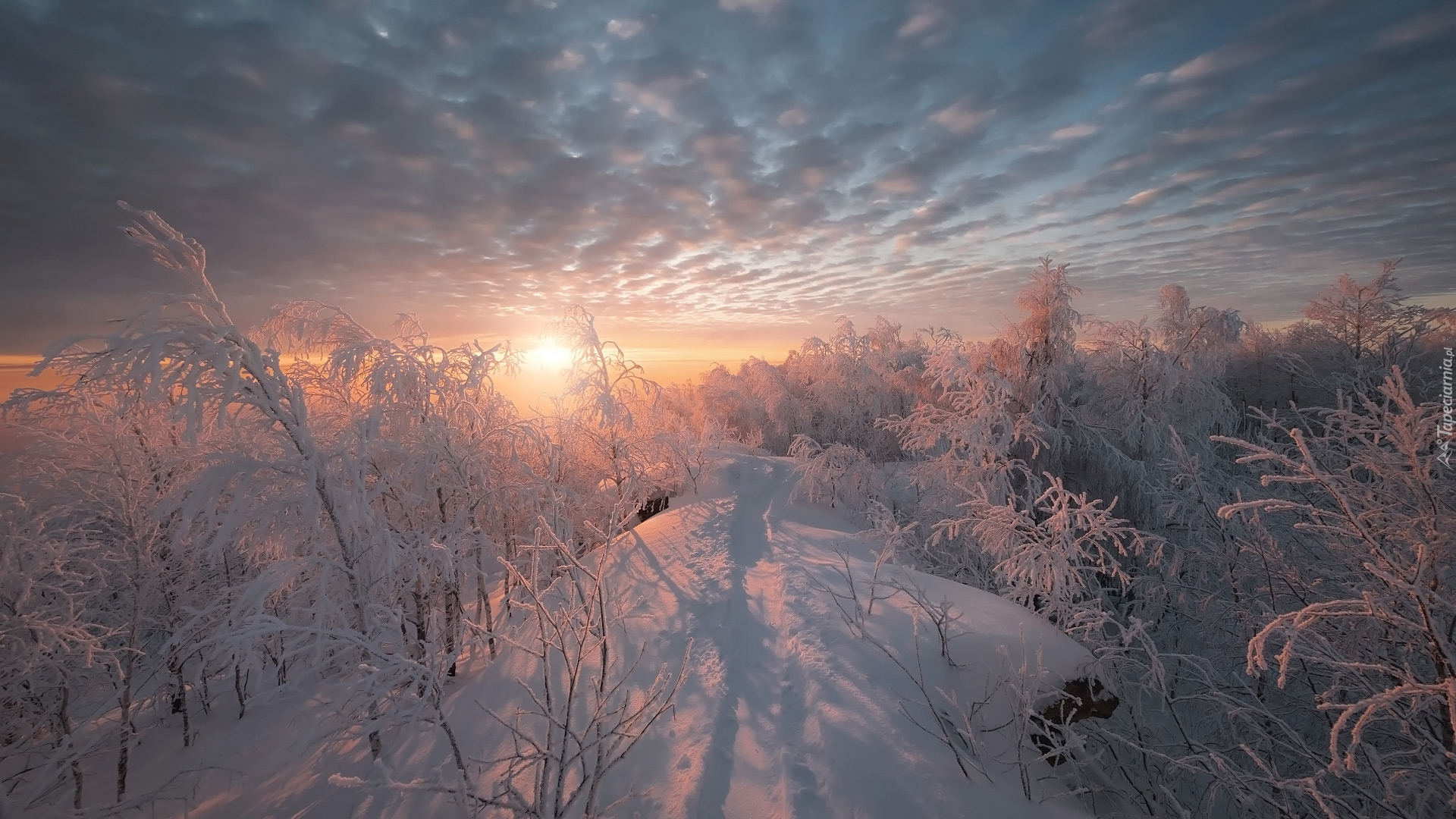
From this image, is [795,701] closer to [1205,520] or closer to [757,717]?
[757,717]

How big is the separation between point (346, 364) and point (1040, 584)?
10.0 meters

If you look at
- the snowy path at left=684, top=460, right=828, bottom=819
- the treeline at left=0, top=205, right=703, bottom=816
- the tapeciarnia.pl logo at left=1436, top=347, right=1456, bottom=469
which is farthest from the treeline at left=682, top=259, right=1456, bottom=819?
the treeline at left=0, top=205, right=703, bottom=816

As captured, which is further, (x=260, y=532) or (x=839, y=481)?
(x=839, y=481)

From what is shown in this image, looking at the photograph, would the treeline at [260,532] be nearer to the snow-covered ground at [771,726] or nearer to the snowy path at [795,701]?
the snow-covered ground at [771,726]

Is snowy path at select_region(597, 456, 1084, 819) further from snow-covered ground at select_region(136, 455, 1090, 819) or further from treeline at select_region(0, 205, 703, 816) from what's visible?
treeline at select_region(0, 205, 703, 816)

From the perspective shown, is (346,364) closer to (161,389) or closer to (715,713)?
(161,389)

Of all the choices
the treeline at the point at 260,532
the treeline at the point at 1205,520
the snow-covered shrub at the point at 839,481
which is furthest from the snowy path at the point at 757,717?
the snow-covered shrub at the point at 839,481

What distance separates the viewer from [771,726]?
527cm

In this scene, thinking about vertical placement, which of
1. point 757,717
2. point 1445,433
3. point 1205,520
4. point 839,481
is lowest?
point 839,481

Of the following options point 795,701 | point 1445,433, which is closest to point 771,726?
point 795,701

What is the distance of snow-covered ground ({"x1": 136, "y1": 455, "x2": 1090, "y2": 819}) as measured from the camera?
4340 millimetres

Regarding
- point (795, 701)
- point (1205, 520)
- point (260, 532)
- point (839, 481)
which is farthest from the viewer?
point (839, 481)

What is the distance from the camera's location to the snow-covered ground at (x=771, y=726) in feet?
14.2

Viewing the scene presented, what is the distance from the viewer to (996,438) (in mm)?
11180
